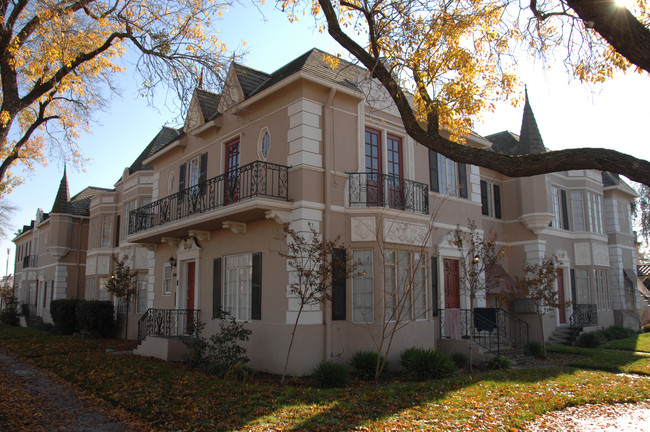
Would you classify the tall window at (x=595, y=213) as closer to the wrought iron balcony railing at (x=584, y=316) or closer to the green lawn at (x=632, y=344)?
the wrought iron balcony railing at (x=584, y=316)

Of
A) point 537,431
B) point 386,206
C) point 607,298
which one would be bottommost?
point 537,431

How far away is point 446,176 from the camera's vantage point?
16.3 m

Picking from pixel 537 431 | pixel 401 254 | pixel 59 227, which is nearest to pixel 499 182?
pixel 401 254

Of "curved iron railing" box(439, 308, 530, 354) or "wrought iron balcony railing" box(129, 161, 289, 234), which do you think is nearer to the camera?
"wrought iron balcony railing" box(129, 161, 289, 234)

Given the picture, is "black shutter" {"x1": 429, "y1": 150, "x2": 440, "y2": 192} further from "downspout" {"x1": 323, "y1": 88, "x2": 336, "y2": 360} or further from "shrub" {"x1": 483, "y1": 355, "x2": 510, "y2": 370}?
"shrub" {"x1": 483, "y1": 355, "x2": 510, "y2": 370}

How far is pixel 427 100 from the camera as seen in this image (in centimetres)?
864

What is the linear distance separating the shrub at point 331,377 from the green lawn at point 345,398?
0.34m

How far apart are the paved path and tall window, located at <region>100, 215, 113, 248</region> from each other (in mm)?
14610

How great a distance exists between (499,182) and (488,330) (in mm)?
7885

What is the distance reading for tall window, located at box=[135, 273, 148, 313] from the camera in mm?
20812

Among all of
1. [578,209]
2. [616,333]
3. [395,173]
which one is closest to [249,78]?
[395,173]

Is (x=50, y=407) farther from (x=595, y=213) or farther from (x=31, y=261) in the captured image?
(x=31, y=261)

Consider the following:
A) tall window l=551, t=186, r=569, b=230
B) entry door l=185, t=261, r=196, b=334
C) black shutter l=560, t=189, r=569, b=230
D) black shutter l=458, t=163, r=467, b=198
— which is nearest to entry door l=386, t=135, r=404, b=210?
black shutter l=458, t=163, r=467, b=198

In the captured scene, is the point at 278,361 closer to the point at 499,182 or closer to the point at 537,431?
the point at 537,431
